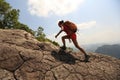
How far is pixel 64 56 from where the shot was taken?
33.5ft

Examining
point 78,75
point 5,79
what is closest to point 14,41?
point 5,79

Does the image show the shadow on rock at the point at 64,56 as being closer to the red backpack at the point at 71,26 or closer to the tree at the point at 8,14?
the red backpack at the point at 71,26

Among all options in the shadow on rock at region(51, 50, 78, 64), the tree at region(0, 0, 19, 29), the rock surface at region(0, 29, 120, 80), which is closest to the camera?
the rock surface at region(0, 29, 120, 80)

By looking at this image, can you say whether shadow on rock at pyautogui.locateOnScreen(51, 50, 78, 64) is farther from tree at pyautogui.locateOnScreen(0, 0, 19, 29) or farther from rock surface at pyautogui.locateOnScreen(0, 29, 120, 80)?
tree at pyautogui.locateOnScreen(0, 0, 19, 29)

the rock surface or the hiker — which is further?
the hiker

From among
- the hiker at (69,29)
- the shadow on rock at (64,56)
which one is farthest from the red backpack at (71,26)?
the shadow on rock at (64,56)

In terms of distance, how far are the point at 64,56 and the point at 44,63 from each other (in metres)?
Answer: 1.33

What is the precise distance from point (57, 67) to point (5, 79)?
217 cm

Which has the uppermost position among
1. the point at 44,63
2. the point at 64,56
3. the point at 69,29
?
the point at 69,29

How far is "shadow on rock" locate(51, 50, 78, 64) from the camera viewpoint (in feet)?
32.4

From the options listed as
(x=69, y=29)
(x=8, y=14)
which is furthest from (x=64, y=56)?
(x=8, y=14)

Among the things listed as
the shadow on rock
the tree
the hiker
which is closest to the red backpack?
the hiker

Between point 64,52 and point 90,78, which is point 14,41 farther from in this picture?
point 90,78

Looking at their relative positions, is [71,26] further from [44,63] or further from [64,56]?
[44,63]
